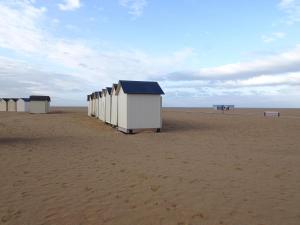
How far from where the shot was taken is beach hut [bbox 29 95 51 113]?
54250 millimetres

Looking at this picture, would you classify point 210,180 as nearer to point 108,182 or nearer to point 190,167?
point 190,167

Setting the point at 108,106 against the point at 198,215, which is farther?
the point at 108,106

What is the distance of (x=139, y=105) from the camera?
891 inches

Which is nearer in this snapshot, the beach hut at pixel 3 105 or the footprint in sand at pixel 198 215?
the footprint in sand at pixel 198 215

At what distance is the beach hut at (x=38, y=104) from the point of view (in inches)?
2136

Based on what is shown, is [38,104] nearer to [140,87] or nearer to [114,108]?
[114,108]

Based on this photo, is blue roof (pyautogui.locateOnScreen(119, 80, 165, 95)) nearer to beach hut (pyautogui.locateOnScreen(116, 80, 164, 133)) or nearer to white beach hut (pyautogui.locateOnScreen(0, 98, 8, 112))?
beach hut (pyautogui.locateOnScreen(116, 80, 164, 133))

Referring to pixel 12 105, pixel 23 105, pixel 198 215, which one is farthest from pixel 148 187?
pixel 12 105

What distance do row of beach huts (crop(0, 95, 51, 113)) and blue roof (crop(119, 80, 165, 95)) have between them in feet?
116

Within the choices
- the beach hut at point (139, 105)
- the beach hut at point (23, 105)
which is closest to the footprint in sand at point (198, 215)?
the beach hut at point (139, 105)

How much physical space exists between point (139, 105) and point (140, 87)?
4.30 ft

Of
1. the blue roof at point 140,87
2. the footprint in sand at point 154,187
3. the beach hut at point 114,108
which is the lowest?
the footprint in sand at point 154,187

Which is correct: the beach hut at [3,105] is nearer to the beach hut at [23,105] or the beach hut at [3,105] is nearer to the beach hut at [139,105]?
the beach hut at [23,105]

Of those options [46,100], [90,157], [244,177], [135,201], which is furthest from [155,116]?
[46,100]
